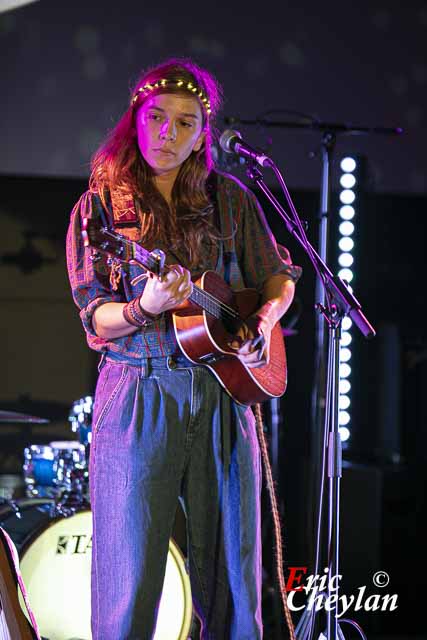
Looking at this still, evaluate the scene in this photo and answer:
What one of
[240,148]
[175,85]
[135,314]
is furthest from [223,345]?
[175,85]

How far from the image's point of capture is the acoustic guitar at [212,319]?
2.04 metres

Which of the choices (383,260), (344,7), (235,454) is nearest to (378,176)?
(383,260)

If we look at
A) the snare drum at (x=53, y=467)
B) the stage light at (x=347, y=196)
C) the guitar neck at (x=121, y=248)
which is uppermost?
the stage light at (x=347, y=196)

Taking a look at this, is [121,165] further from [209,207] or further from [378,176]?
[378,176]

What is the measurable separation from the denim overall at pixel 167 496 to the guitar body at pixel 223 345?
4 centimetres

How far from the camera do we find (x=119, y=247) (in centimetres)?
206

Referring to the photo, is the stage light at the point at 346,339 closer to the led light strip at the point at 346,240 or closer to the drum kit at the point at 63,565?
the led light strip at the point at 346,240

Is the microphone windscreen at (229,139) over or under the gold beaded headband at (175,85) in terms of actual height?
under

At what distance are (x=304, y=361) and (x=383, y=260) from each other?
737 millimetres

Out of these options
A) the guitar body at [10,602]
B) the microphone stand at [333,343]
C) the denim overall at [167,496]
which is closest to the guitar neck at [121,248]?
the denim overall at [167,496]

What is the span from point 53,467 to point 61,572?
1.46 feet

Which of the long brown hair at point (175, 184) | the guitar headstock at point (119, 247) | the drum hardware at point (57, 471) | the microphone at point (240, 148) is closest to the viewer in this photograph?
the guitar headstock at point (119, 247)

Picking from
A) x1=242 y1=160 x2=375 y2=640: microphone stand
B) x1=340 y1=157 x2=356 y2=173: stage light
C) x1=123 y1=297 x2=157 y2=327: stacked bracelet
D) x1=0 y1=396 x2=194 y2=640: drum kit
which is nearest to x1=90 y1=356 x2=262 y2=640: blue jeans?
x1=123 y1=297 x2=157 y2=327: stacked bracelet

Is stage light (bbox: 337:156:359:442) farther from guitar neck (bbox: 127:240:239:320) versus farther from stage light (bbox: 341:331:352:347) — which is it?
guitar neck (bbox: 127:240:239:320)
